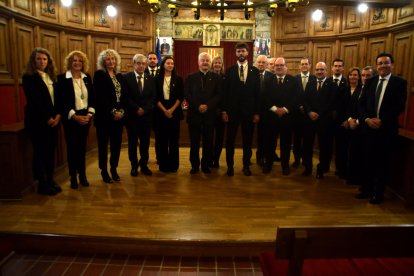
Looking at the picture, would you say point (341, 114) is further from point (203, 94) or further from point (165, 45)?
point (165, 45)

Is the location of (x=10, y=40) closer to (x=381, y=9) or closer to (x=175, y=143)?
(x=175, y=143)

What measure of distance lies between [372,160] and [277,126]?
1.23 m

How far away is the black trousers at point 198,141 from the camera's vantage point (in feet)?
14.2

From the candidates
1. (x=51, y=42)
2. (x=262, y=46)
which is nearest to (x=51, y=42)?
(x=51, y=42)

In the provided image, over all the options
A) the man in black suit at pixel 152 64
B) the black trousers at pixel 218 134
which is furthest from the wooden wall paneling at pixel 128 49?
the black trousers at pixel 218 134

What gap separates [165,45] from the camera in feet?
23.5

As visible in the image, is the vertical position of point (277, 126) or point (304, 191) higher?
point (277, 126)

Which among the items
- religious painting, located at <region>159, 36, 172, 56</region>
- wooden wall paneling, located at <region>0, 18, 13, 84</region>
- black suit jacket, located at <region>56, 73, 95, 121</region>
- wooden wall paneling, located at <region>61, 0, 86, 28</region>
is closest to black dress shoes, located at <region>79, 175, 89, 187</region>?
black suit jacket, located at <region>56, 73, 95, 121</region>

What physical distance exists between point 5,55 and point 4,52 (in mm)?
44

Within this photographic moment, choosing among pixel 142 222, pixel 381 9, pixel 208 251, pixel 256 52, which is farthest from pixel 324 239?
pixel 256 52

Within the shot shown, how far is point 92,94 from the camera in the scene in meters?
3.72

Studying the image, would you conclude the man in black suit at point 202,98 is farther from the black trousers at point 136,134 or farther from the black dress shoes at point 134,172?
the black dress shoes at point 134,172

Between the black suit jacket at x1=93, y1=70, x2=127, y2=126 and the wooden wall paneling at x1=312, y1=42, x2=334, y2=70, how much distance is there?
4.34 meters

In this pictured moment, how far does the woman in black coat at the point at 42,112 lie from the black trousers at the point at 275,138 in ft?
8.27
